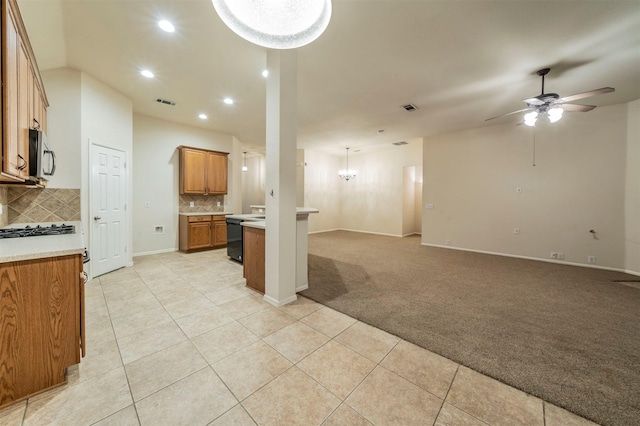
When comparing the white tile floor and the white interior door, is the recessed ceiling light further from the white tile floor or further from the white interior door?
the white tile floor

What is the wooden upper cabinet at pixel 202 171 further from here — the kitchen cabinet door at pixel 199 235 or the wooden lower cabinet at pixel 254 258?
the wooden lower cabinet at pixel 254 258

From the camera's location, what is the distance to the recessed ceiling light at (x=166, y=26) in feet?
7.99

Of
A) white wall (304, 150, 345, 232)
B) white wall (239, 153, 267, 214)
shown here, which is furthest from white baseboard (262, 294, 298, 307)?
white wall (239, 153, 267, 214)

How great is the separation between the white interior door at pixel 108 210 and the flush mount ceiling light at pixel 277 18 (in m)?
3.88

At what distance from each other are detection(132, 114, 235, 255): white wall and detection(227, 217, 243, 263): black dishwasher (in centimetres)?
182

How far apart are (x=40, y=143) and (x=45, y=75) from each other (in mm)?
1901

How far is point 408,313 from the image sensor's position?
8.44ft

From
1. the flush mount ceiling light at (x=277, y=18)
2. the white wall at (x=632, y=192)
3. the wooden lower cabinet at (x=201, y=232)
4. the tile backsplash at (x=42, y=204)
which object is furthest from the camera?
the wooden lower cabinet at (x=201, y=232)

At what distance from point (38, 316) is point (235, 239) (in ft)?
10.2

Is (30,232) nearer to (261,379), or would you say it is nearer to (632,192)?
(261,379)

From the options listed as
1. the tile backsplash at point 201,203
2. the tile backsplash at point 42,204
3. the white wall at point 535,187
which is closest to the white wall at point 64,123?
the tile backsplash at point 42,204

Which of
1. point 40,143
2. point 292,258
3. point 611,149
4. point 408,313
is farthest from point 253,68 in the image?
point 611,149

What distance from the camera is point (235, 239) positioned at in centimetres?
457

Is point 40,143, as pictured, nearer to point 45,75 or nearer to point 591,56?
point 45,75
